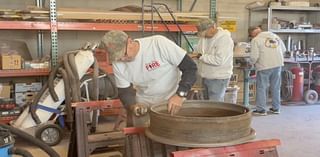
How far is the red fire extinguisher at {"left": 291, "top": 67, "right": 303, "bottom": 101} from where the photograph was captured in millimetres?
6742

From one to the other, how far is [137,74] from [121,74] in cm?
11

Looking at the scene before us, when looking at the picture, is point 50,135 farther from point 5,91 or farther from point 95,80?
point 5,91

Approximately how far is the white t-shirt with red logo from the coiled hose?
4.77 meters

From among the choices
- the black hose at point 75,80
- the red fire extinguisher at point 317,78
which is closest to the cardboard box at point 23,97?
the black hose at point 75,80

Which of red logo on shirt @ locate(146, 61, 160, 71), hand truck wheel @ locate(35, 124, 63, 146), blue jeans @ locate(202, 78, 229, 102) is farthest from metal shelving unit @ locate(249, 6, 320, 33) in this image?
red logo on shirt @ locate(146, 61, 160, 71)

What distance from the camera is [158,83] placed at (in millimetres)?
2559

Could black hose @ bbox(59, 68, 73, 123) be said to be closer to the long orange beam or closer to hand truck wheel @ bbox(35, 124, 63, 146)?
hand truck wheel @ bbox(35, 124, 63, 146)

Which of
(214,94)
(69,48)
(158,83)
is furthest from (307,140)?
(69,48)

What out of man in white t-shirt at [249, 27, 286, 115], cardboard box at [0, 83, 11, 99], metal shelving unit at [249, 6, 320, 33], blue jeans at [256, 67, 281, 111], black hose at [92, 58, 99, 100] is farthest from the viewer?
metal shelving unit at [249, 6, 320, 33]

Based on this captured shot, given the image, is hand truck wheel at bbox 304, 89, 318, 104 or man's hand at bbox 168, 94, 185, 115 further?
hand truck wheel at bbox 304, 89, 318, 104

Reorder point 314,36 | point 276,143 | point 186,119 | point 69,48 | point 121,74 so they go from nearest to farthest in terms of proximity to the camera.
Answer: point 186,119 → point 276,143 → point 121,74 → point 69,48 → point 314,36

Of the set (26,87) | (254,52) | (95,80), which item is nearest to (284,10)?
(254,52)

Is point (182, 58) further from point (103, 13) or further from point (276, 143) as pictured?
point (103, 13)

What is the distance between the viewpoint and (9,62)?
441 cm
